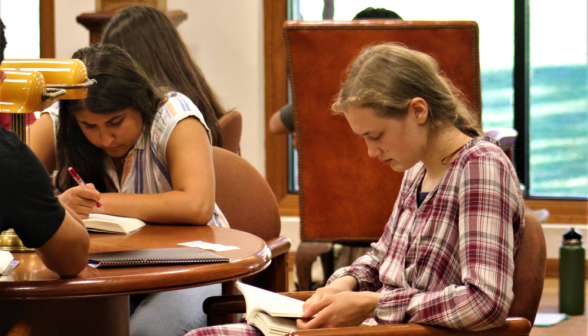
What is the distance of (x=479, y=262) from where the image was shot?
4.09 ft

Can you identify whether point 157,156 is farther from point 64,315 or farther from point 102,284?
point 102,284

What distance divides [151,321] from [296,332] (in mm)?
622

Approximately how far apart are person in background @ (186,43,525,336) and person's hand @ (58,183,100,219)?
0.42 meters

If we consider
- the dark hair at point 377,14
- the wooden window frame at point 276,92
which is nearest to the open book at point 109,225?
the dark hair at point 377,14

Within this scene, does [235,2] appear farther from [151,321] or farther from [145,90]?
[151,321]

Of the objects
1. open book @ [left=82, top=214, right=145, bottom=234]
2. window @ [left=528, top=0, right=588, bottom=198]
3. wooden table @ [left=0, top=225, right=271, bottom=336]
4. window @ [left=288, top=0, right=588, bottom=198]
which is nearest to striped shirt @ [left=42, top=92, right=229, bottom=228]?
open book @ [left=82, top=214, right=145, bottom=234]

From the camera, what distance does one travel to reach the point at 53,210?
1.07 metres

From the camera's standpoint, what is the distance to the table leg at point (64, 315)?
1282 mm

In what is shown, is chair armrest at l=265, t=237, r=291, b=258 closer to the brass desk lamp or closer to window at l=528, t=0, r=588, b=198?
the brass desk lamp

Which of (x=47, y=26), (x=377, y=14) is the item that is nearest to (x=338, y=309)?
(x=377, y=14)

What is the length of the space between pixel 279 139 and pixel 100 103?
2.63m

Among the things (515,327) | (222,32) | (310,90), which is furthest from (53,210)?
(222,32)

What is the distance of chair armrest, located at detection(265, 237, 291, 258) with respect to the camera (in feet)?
6.23

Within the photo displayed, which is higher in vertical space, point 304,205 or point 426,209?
point 426,209
